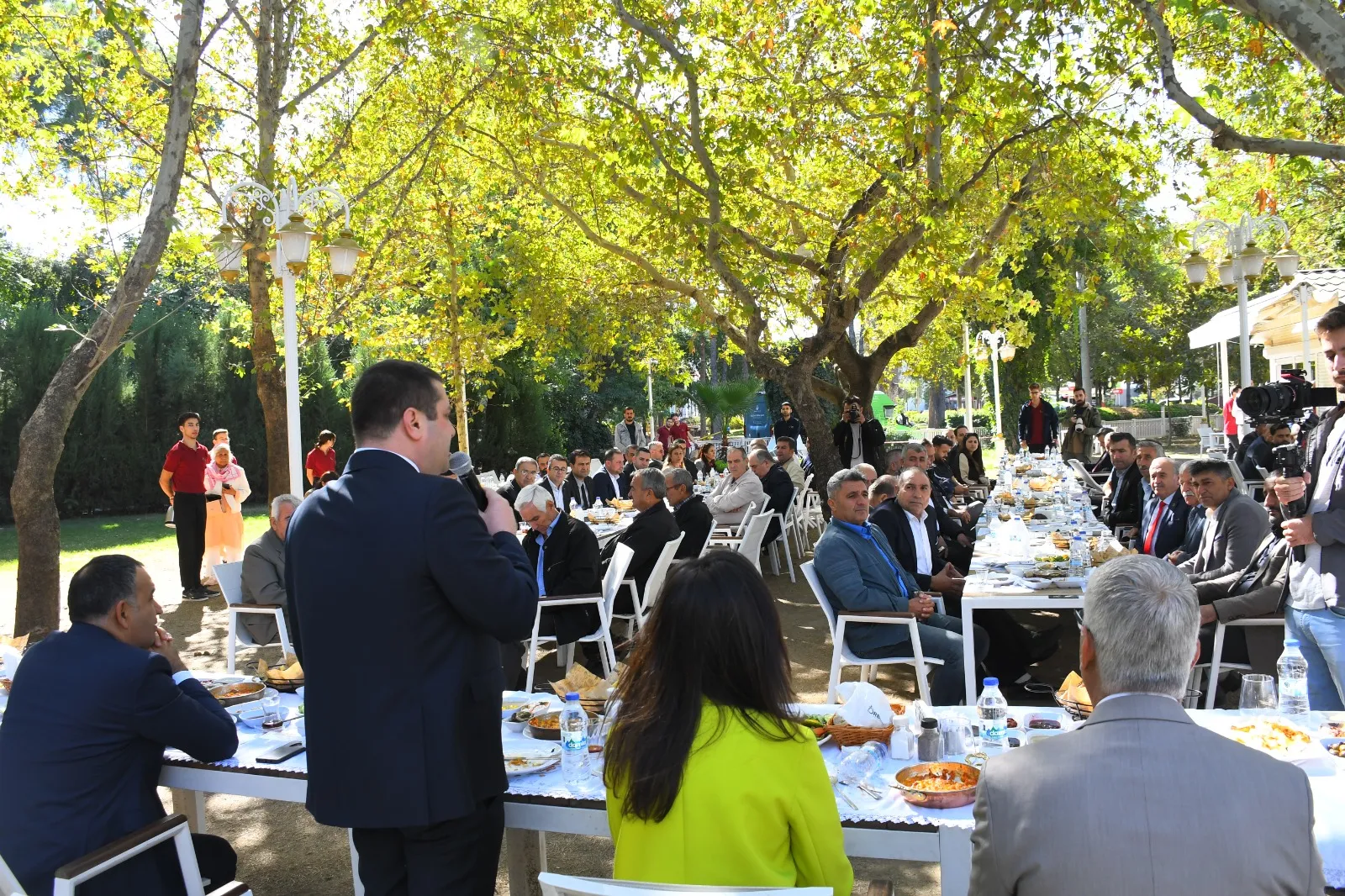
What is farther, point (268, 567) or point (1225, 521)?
point (268, 567)

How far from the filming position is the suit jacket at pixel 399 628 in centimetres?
229

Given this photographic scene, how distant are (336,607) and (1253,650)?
4.22m

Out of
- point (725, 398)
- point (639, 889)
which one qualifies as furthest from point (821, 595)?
point (725, 398)

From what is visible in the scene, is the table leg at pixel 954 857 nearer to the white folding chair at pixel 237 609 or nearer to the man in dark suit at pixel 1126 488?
the white folding chair at pixel 237 609

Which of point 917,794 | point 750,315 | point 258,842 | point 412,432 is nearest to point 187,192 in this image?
point 750,315

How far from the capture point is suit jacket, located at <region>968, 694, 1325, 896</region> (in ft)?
4.99

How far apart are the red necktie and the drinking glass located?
402 centimetres

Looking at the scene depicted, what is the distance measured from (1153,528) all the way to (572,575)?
4026 millimetres

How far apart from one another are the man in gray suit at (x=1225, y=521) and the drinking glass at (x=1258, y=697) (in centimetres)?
235

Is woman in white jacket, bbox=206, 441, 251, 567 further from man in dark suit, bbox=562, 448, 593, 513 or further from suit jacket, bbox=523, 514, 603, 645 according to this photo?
suit jacket, bbox=523, 514, 603, 645

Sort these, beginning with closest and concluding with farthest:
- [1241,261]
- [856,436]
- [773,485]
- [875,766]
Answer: [875,766], [773,485], [1241,261], [856,436]

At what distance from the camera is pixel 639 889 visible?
74.8 inches

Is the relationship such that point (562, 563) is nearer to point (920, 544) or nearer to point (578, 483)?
point (920, 544)

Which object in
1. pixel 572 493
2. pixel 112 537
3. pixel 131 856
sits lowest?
pixel 112 537
